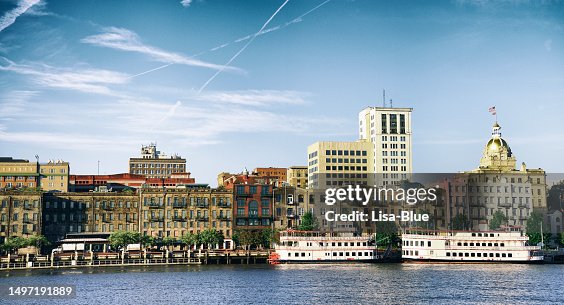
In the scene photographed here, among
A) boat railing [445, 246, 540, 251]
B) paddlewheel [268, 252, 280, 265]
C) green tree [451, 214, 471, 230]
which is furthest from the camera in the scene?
green tree [451, 214, 471, 230]

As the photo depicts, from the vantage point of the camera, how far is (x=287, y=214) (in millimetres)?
192000

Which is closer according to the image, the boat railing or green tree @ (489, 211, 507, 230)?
the boat railing

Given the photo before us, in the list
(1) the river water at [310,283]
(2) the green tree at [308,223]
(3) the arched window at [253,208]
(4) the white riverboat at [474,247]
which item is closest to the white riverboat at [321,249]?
(1) the river water at [310,283]

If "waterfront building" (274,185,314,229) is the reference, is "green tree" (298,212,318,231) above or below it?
below

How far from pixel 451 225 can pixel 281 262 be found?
198 ft

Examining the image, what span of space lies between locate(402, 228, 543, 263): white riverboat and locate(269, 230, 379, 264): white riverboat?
9.40 meters

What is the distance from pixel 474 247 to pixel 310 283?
170 feet

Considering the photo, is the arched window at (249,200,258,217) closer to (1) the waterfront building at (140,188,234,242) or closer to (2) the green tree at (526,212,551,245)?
(1) the waterfront building at (140,188,234,242)

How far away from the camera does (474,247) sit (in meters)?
154

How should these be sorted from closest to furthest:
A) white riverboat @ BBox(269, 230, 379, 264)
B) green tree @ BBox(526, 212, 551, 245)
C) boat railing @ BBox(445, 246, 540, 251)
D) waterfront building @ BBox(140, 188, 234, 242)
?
boat railing @ BBox(445, 246, 540, 251) → white riverboat @ BBox(269, 230, 379, 264) → green tree @ BBox(526, 212, 551, 245) → waterfront building @ BBox(140, 188, 234, 242)

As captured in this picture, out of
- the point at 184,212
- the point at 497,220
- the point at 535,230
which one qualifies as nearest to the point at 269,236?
the point at 184,212

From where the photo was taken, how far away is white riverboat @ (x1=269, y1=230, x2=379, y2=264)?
155500 mm

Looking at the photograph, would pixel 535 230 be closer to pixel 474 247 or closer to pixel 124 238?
pixel 474 247

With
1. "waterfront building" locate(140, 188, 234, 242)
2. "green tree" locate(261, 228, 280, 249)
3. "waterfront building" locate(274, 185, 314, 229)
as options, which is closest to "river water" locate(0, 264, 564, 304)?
"green tree" locate(261, 228, 280, 249)
